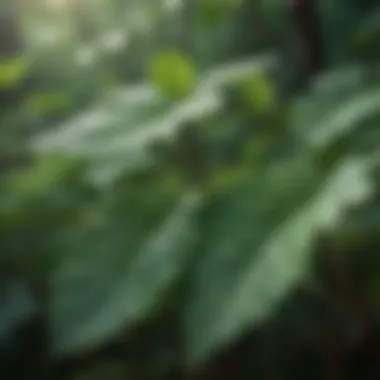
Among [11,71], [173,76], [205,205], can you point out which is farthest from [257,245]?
[11,71]

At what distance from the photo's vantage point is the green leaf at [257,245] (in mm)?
368

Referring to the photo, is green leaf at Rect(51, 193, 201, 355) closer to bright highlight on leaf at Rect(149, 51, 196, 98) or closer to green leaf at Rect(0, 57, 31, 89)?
bright highlight on leaf at Rect(149, 51, 196, 98)

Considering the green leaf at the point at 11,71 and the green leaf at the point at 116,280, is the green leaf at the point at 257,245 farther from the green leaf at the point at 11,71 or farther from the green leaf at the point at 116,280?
the green leaf at the point at 11,71

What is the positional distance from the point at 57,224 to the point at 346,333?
0.61 ft

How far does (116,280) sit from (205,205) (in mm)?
59

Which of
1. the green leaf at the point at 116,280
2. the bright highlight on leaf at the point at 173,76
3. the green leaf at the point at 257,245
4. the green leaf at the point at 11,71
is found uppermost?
the green leaf at the point at 11,71

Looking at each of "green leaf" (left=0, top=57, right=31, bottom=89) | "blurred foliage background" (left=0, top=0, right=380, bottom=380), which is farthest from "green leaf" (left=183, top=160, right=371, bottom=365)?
"green leaf" (left=0, top=57, right=31, bottom=89)

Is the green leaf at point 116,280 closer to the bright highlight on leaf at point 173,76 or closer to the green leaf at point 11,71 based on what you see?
the bright highlight on leaf at point 173,76

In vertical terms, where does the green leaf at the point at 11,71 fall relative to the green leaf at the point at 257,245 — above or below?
above

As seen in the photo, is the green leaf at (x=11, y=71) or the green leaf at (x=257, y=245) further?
the green leaf at (x=11, y=71)

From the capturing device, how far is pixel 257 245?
39 centimetres

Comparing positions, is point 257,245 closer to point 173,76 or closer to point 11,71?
point 173,76

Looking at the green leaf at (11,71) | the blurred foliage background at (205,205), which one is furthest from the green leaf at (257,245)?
the green leaf at (11,71)

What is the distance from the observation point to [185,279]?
16.2 inches
